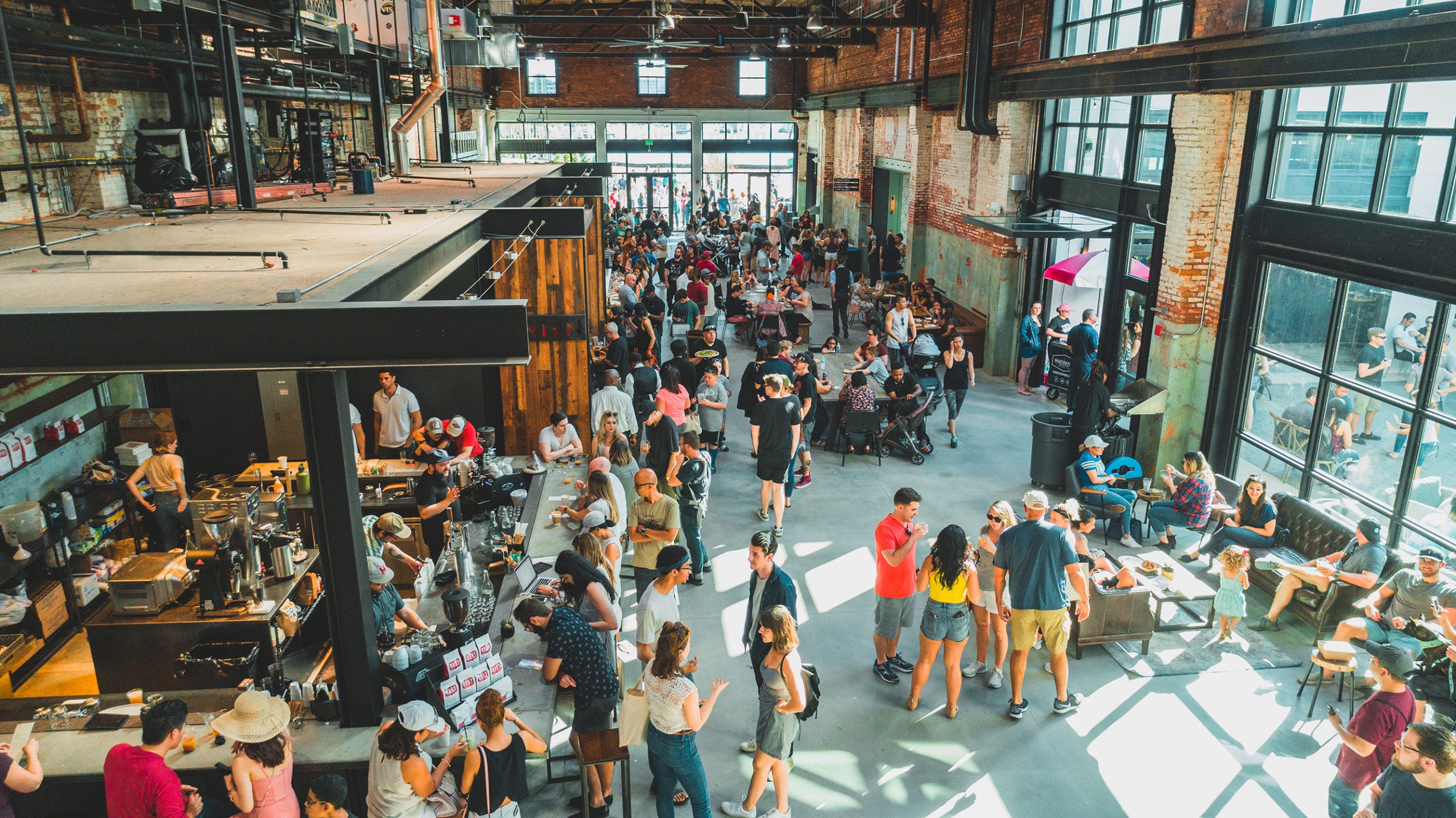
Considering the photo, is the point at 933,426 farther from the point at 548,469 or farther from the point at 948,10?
the point at 948,10

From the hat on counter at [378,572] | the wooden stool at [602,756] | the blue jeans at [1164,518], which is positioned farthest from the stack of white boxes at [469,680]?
the blue jeans at [1164,518]

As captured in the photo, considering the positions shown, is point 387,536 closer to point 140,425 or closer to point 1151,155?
point 140,425

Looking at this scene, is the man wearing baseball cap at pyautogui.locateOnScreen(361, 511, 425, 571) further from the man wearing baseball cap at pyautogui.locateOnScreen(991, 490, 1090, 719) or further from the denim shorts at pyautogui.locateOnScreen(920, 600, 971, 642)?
the man wearing baseball cap at pyautogui.locateOnScreen(991, 490, 1090, 719)

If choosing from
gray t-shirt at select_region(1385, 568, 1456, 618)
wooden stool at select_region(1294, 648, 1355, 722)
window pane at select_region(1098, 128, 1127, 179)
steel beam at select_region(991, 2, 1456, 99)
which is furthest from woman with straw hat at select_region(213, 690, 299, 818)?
window pane at select_region(1098, 128, 1127, 179)

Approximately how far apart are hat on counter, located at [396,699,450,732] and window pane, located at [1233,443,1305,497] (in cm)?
743

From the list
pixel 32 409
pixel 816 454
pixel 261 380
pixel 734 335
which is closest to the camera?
pixel 32 409

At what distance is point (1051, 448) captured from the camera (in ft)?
31.4

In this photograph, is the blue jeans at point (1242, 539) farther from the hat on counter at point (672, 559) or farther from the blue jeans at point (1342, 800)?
the hat on counter at point (672, 559)

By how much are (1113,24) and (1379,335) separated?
553cm

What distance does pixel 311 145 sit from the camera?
27.5 feet

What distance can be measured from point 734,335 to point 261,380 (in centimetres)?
909

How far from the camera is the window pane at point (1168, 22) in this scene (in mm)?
9461

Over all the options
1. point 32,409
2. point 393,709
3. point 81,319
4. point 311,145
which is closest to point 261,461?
point 32,409

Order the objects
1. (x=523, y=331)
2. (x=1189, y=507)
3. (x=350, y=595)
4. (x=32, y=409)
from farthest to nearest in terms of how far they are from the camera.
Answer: (x=1189, y=507), (x=32, y=409), (x=350, y=595), (x=523, y=331)
